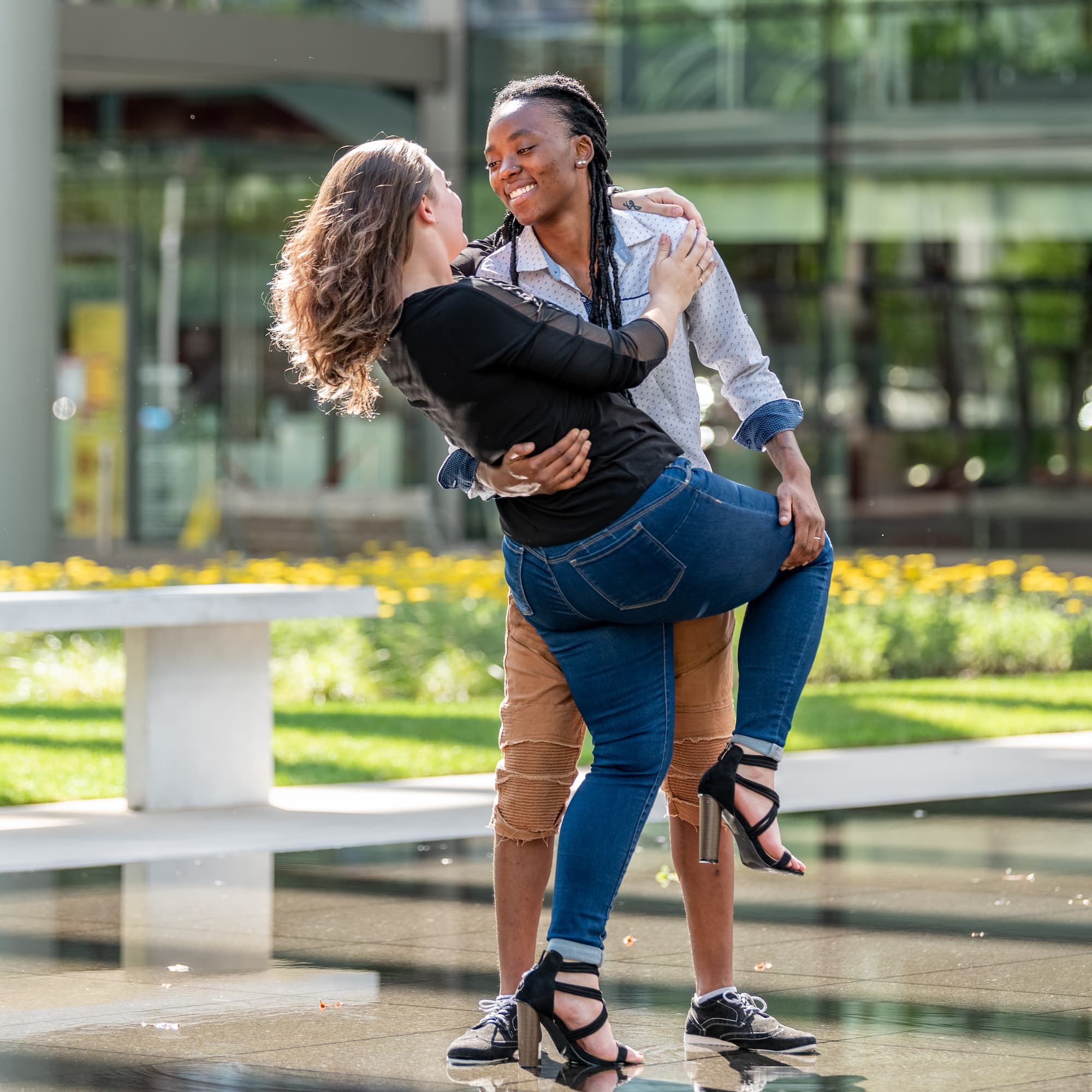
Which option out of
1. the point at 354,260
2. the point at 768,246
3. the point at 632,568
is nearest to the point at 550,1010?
the point at 632,568

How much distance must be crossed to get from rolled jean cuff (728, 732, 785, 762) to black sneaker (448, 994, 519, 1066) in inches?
27.9

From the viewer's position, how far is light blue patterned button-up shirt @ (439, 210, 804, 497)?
401 cm

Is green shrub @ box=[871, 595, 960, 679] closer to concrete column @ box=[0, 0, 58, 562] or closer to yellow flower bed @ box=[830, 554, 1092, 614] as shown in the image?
yellow flower bed @ box=[830, 554, 1092, 614]

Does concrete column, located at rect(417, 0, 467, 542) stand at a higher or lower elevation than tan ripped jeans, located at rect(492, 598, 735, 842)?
higher

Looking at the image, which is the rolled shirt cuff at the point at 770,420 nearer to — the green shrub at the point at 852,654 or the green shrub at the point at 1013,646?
the green shrub at the point at 852,654

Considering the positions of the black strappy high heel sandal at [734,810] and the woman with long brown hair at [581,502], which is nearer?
the woman with long brown hair at [581,502]

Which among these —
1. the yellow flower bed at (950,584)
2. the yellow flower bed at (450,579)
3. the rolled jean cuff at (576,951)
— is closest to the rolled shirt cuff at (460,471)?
the rolled jean cuff at (576,951)

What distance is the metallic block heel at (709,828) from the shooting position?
3.85 metres

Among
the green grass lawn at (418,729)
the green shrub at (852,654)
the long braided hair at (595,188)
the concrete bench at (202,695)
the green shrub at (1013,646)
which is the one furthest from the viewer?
the green shrub at (1013,646)

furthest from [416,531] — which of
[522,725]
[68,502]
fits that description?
[522,725]

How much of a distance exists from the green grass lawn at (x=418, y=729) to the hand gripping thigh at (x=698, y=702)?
170 inches

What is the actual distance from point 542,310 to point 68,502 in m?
20.0

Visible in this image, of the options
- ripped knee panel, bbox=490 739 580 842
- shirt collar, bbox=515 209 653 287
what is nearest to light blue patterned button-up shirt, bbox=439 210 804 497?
shirt collar, bbox=515 209 653 287

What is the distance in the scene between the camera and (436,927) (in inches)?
215
